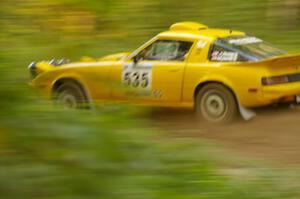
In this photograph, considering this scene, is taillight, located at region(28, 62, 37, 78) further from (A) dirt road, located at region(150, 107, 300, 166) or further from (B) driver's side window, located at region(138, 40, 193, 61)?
(B) driver's side window, located at region(138, 40, 193, 61)

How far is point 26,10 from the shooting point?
3141mm

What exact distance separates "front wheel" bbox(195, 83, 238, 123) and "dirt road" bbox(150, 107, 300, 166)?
152 millimetres

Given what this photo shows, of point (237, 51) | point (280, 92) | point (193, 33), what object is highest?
point (193, 33)

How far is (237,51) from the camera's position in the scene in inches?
391

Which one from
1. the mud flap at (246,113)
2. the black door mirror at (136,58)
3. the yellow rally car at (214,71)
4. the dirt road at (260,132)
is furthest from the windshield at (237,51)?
the black door mirror at (136,58)

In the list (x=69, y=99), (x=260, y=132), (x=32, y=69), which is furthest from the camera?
(x=260, y=132)

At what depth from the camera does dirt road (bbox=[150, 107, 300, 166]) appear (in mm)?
8445

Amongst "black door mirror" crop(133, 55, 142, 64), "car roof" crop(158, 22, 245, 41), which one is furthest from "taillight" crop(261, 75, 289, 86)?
"black door mirror" crop(133, 55, 142, 64)

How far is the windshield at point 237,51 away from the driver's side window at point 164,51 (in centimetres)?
42

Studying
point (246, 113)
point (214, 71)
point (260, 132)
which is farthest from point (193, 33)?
point (260, 132)

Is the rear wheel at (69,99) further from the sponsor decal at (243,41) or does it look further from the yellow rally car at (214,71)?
the sponsor decal at (243,41)

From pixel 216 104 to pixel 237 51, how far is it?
2.57 feet

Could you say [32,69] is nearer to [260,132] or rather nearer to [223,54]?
[260,132]

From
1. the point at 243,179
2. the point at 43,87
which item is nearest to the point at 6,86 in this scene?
the point at 43,87
